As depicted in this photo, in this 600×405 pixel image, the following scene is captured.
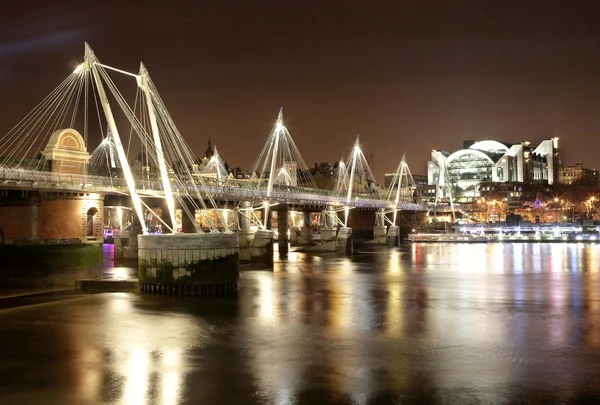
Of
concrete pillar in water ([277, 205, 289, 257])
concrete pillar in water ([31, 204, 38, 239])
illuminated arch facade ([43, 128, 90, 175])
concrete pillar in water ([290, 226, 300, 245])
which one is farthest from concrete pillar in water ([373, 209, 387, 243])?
concrete pillar in water ([31, 204, 38, 239])

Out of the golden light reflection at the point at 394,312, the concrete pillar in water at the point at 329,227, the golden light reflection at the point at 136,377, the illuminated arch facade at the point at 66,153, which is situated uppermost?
the illuminated arch facade at the point at 66,153

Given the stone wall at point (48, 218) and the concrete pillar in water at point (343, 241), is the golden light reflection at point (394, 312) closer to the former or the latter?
the stone wall at point (48, 218)

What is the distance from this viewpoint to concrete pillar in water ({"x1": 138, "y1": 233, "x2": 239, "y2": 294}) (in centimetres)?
3062

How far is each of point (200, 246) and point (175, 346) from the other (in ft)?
32.3

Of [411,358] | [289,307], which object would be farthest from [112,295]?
[411,358]

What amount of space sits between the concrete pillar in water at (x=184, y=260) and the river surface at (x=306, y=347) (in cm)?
104

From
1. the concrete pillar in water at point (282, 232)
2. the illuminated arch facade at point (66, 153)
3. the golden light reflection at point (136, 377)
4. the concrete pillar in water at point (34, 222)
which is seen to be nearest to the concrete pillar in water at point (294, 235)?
the concrete pillar in water at point (282, 232)

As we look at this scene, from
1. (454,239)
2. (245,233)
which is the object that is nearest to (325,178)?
(454,239)

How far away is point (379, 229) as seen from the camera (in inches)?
4279

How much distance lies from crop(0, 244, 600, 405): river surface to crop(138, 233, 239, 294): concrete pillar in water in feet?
3.41

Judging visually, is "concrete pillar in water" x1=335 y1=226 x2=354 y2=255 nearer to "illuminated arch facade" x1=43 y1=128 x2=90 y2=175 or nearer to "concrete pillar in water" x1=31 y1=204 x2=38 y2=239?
"illuminated arch facade" x1=43 y1=128 x2=90 y2=175

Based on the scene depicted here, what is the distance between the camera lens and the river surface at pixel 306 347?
16094 mm

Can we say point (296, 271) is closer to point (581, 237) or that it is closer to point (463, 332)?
point (463, 332)

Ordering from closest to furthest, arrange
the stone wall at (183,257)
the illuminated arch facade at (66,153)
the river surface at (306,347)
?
the river surface at (306,347) < the stone wall at (183,257) < the illuminated arch facade at (66,153)
